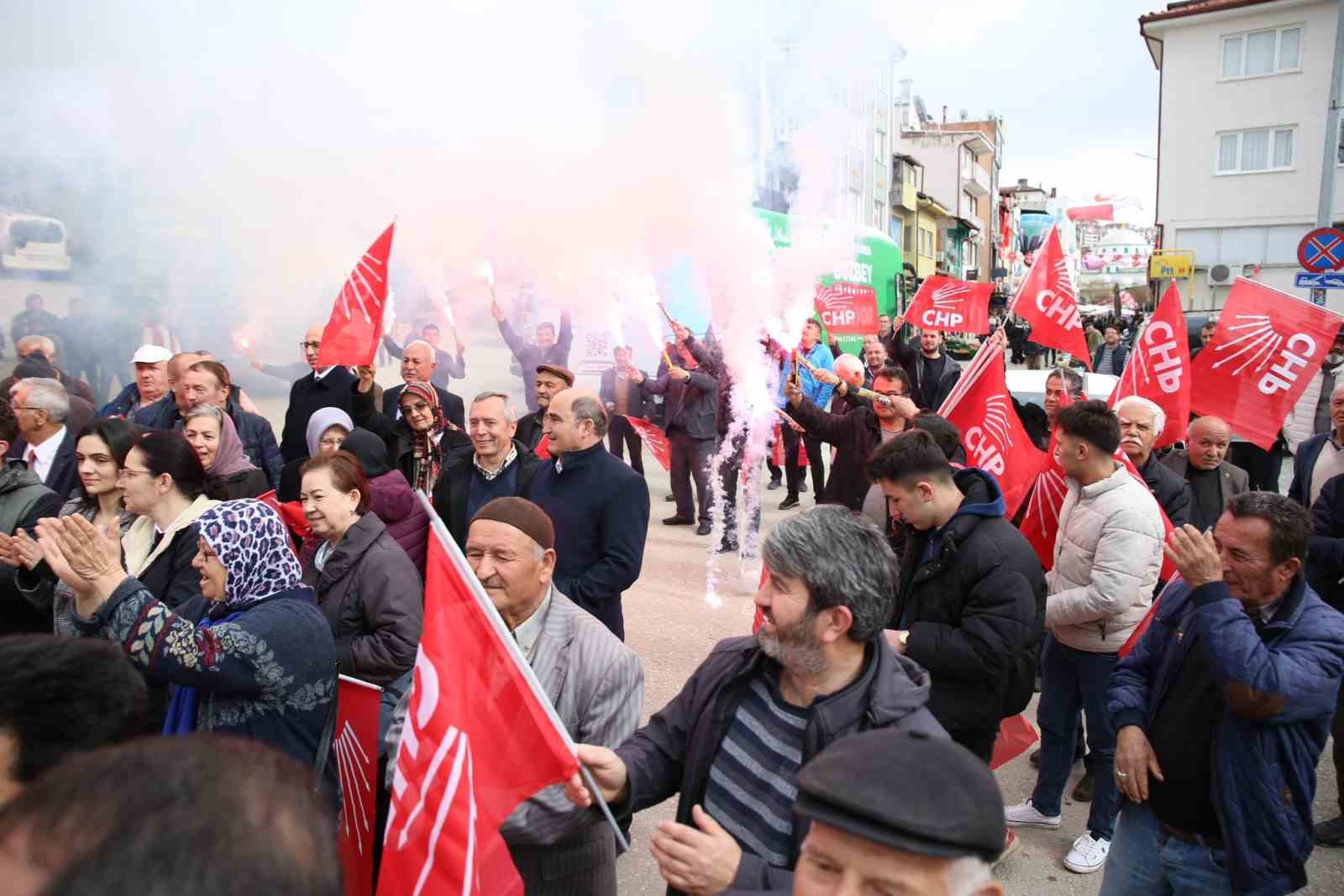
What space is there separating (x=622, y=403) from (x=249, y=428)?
17.9 feet

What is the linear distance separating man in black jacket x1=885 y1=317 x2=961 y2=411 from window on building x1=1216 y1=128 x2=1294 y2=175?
88.8 ft

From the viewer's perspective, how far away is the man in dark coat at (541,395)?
605cm

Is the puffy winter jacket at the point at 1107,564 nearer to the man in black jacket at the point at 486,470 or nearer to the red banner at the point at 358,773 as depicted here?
the man in black jacket at the point at 486,470

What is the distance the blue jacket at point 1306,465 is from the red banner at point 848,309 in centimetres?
801

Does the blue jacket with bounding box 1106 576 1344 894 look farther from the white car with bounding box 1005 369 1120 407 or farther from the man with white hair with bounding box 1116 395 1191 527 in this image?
the white car with bounding box 1005 369 1120 407

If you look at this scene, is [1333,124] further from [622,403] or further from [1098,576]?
[1098,576]

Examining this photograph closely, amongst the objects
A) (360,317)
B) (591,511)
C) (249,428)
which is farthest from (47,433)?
(591,511)

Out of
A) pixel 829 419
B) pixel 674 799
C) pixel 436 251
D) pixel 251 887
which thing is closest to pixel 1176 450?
pixel 829 419

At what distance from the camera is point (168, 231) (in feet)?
34.0

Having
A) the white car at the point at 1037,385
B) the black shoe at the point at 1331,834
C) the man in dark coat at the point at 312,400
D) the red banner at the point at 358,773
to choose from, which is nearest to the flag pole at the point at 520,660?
the red banner at the point at 358,773

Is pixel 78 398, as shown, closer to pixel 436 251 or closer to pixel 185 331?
pixel 185 331

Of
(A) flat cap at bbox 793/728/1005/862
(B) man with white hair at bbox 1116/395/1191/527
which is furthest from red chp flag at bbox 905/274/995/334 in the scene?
(A) flat cap at bbox 793/728/1005/862

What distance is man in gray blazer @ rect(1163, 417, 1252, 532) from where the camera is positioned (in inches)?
211

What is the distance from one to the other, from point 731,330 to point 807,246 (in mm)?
5072
